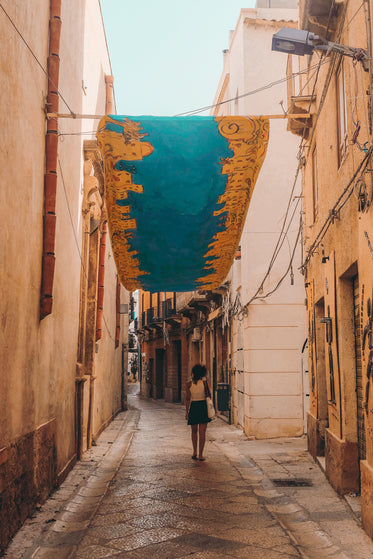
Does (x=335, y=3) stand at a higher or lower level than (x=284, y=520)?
higher

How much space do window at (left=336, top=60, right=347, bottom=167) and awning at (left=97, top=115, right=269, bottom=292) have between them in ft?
3.02

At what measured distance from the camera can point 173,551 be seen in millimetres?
4656

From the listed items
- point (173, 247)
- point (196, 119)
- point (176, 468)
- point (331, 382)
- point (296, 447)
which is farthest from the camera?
point (296, 447)

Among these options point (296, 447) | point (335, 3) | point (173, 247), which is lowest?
point (296, 447)

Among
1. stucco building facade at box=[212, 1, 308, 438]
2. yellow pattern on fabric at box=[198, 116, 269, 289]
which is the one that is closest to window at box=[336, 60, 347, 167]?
yellow pattern on fabric at box=[198, 116, 269, 289]

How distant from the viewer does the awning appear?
252 inches

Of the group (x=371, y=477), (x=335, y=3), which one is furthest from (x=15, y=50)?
(x=371, y=477)

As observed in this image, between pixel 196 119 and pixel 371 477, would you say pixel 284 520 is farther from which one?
pixel 196 119

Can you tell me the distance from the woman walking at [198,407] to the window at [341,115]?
424 cm

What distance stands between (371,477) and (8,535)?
3.04 meters

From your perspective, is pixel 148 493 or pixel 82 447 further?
pixel 82 447

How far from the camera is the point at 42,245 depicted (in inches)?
244

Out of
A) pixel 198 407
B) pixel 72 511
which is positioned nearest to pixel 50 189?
pixel 72 511

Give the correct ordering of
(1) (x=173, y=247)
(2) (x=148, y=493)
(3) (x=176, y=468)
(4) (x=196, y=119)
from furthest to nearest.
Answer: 1. (1) (x=173, y=247)
2. (3) (x=176, y=468)
3. (2) (x=148, y=493)
4. (4) (x=196, y=119)
